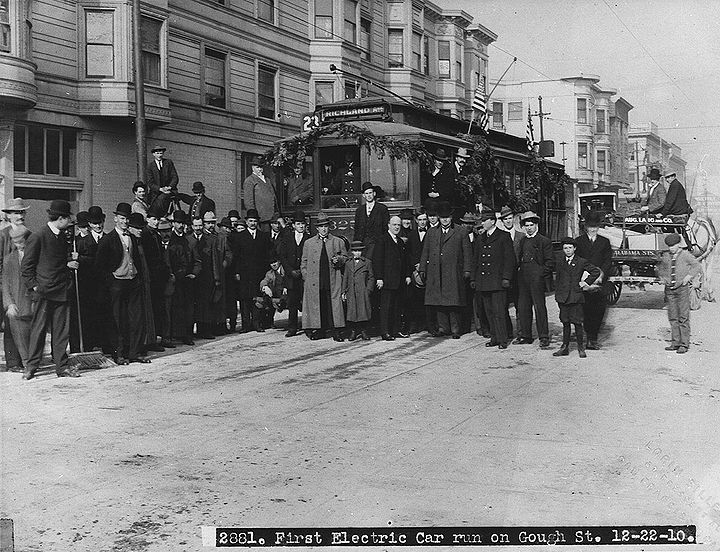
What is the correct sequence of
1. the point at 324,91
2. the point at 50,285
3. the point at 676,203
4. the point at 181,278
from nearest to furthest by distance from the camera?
the point at 50,285 → the point at 181,278 → the point at 676,203 → the point at 324,91

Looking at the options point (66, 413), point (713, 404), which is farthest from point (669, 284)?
point (66, 413)

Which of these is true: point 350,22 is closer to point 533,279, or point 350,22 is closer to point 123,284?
point 533,279

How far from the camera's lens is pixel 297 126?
2792cm

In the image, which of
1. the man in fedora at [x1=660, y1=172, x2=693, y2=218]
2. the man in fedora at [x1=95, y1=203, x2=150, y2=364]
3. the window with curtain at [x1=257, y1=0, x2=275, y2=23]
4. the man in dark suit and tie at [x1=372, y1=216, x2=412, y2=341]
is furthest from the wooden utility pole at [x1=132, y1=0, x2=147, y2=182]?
the window with curtain at [x1=257, y1=0, x2=275, y2=23]

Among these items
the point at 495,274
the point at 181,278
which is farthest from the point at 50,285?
the point at 495,274

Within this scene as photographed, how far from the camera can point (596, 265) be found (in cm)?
1113

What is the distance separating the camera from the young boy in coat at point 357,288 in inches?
479

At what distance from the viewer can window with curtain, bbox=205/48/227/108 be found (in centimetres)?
2405

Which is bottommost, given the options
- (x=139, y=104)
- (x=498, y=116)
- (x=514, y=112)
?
(x=139, y=104)

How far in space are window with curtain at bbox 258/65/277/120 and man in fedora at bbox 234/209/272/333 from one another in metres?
13.8

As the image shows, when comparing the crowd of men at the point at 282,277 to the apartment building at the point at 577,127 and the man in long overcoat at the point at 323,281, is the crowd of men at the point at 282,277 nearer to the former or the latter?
the man in long overcoat at the point at 323,281

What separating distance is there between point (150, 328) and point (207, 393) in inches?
110

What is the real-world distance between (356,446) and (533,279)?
592 cm

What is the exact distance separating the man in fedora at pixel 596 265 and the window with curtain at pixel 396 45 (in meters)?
24.1
